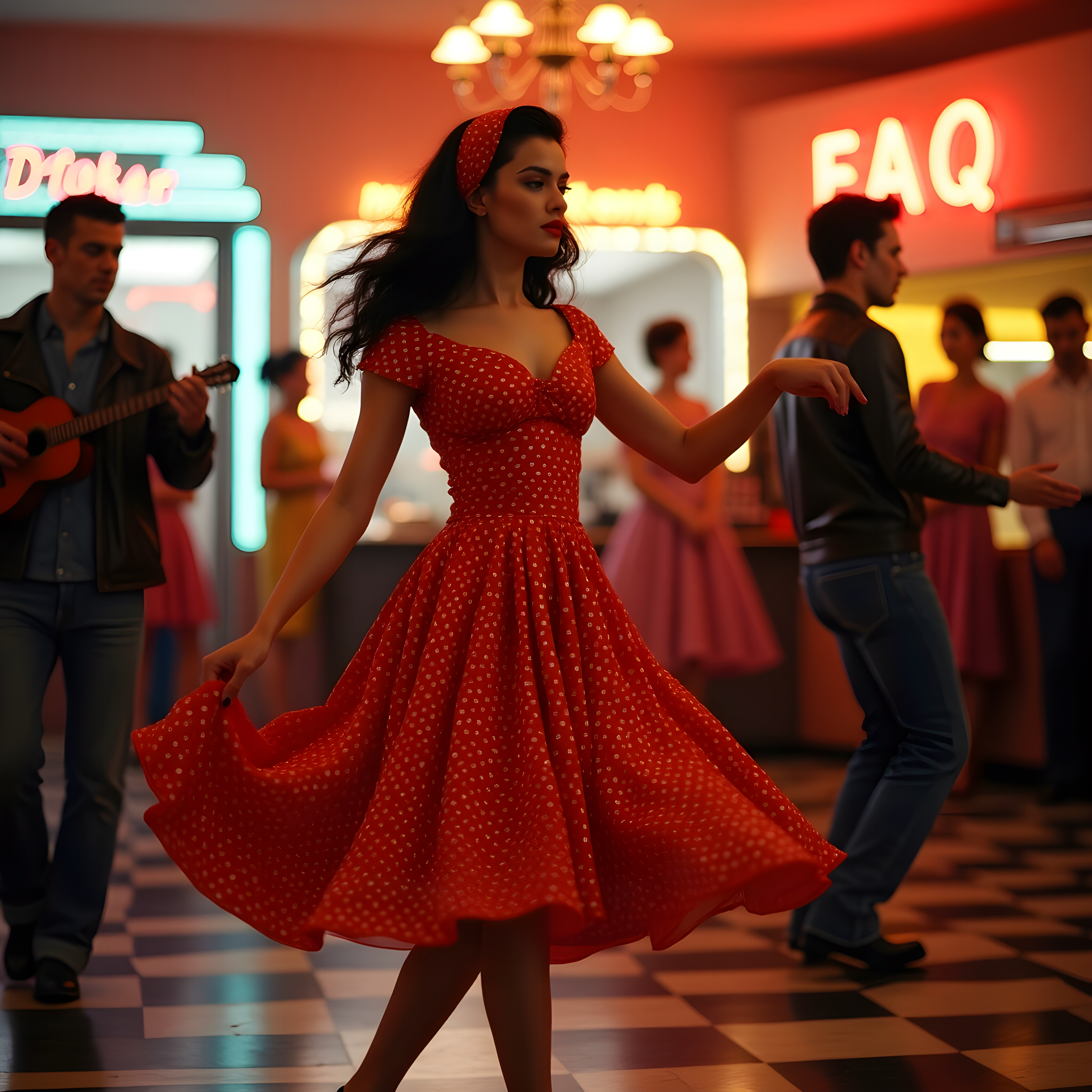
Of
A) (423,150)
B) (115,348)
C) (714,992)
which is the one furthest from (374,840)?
(423,150)

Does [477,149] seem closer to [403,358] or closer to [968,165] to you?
[403,358]

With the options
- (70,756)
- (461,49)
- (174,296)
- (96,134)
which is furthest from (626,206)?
(70,756)

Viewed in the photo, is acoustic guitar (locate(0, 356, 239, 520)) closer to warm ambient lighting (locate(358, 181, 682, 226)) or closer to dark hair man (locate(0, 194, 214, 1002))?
dark hair man (locate(0, 194, 214, 1002))

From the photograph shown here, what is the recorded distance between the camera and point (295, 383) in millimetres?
5746

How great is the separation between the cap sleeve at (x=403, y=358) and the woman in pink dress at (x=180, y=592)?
155 inches

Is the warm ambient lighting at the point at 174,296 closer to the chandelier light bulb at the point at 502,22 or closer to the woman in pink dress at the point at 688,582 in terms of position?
the chandelier light bulb at the point at 502,22

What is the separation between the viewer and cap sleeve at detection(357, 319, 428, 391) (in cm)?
193

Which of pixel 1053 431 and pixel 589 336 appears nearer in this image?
pixel 589 336

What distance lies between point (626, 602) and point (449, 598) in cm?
376

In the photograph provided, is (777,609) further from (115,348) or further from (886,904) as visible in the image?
(115,348)

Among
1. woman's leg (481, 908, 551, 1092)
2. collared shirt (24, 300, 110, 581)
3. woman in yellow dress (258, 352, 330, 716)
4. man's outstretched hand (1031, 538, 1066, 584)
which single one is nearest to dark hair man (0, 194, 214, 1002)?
collared shirt (24, 300, 110, 581)

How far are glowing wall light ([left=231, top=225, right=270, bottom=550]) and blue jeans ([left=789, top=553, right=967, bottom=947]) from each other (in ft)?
14.3

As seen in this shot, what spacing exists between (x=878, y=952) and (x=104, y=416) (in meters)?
1.80

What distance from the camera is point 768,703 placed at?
6.29 m
